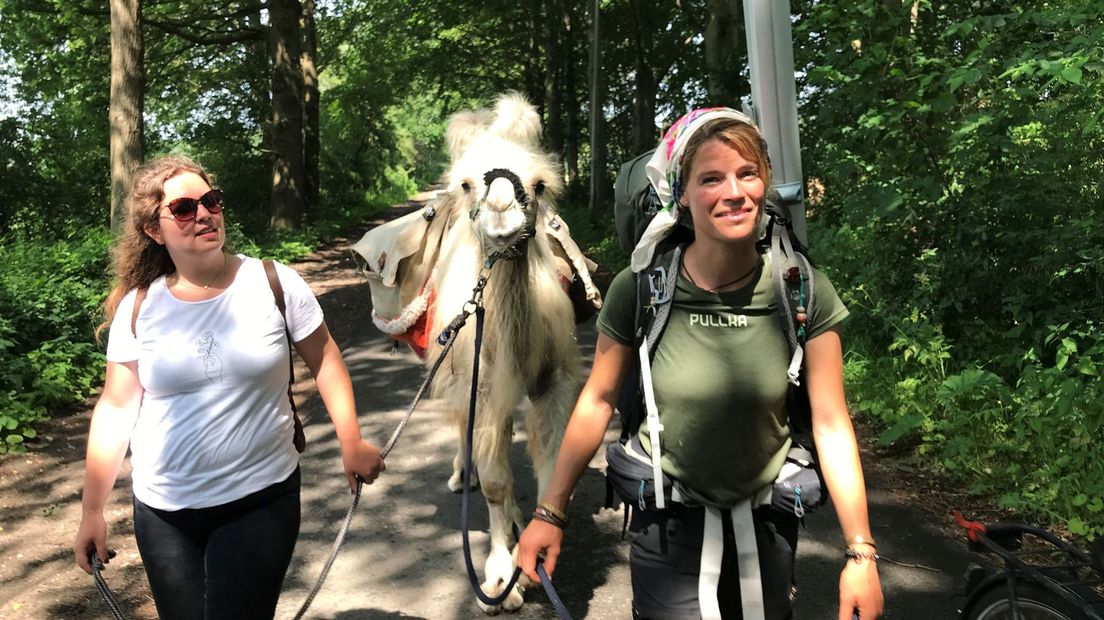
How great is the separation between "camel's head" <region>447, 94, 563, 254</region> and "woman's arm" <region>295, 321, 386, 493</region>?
104 cm

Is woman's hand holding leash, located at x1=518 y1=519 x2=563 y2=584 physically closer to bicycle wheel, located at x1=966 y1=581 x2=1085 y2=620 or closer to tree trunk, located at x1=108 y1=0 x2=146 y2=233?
bicycle wheel, located at x1=966 y1=581 x2=1085 y2=620

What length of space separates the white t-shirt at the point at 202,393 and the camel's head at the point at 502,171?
1.23m

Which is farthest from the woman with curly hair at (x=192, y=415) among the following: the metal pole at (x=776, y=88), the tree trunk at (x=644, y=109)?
the tree trunk at (x=644, y=109)

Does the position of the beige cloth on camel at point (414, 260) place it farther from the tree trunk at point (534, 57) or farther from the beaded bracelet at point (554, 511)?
the tree trunk at point (534, 57)

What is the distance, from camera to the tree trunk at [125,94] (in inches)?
381

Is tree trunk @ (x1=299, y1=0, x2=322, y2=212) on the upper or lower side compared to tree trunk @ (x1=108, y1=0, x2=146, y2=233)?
upper

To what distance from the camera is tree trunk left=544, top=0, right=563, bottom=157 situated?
80.9 feet

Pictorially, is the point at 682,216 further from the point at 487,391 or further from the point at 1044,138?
the point at 1044,138

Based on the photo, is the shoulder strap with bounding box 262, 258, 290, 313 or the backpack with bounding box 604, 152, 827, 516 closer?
the backpack with bounding box 604, 152, 827, 516

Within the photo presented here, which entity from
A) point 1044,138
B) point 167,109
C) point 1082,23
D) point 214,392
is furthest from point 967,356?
point 167,109

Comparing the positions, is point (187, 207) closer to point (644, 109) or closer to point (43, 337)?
point (43, 337)

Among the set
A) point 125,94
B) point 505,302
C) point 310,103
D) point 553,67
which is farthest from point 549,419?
point 553,67

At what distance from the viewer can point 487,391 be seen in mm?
4027

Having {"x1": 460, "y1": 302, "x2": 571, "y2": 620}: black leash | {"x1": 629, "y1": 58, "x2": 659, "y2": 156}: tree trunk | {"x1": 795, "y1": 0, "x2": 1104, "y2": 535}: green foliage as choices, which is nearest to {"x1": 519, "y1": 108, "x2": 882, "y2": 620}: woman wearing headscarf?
{"x1": 460, "y1": 302, "x2": 571, "y2": 620}: black leash
